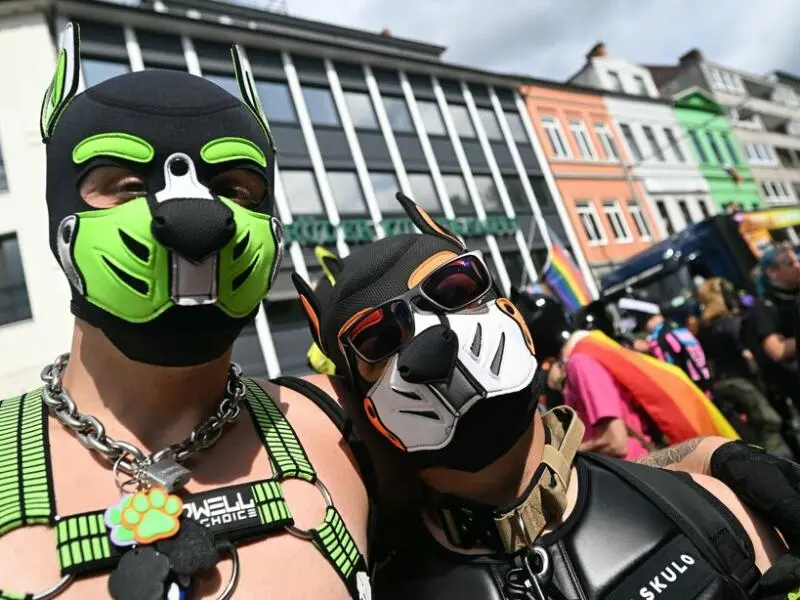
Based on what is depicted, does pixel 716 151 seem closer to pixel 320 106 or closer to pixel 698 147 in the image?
pixel 698 147

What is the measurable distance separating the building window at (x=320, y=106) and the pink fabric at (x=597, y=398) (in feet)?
50.5

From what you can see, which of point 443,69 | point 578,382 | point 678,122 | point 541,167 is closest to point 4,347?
point 578,382

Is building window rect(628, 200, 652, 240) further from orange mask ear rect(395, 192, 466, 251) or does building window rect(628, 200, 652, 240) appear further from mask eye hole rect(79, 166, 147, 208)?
mask eye hole rect(79, 166, 147, 208)

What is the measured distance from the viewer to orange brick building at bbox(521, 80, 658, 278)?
74.8 feet

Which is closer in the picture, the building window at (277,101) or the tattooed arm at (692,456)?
the tattooed arm at (692,456)

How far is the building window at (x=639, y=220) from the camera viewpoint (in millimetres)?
24438

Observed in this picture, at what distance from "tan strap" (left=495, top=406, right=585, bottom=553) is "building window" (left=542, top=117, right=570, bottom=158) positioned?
23106mm

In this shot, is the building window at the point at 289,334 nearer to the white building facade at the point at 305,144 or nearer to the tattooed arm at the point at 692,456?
the white building facade at the point at 305,144

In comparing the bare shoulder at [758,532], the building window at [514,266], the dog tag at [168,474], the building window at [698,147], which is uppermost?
the building window at [698,147]

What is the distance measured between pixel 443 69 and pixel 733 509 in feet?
68.6

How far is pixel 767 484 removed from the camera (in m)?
1.59

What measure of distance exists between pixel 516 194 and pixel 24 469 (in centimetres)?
2132

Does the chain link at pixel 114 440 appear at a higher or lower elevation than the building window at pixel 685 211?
lower

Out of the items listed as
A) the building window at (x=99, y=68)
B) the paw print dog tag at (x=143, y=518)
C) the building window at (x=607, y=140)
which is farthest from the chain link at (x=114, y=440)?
the building window at (x=607, y=140)
